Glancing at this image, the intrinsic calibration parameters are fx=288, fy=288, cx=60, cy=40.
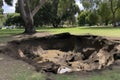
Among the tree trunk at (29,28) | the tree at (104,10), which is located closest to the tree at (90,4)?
the tree at (104,10)

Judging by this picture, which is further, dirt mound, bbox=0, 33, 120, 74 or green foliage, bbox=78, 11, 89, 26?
green foliage, bbox=78, 11, 89, 26

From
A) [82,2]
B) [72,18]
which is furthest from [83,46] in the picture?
[72,18]

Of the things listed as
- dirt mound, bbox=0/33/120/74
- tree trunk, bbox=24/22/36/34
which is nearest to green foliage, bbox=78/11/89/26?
tree trunk, bbox=24/22/36/34

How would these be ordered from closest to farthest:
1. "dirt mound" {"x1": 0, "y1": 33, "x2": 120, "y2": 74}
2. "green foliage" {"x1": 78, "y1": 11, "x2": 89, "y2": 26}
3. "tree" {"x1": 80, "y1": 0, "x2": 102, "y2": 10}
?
"dirt mound" {"x1": 0, "y1": 33, "x2": 120, "y2": 74}, "tree" {"x1": 80, "y1": 0, "x2": 102, "y2": 10}, "green foliage" {"x1": 78, "y1": 11, "x2": 89, "y2": 26}

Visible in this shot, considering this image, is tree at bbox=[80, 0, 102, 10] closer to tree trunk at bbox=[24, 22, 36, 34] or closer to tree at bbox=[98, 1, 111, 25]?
tree at bbox=[98, 1, 111, 25]

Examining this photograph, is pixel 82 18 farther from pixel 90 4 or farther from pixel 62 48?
pixel 62 48

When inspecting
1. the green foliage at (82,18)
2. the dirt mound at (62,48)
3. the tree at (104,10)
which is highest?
the tree at (104,10)

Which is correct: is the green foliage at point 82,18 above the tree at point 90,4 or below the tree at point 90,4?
below

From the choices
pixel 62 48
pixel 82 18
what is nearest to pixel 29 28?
pixel 62 48

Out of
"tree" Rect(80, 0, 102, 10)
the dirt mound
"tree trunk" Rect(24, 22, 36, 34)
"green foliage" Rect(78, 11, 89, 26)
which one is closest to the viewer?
the dirt mound

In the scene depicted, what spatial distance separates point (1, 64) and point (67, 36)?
1025cm

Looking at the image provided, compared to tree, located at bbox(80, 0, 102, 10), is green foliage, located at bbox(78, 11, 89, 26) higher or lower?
lower

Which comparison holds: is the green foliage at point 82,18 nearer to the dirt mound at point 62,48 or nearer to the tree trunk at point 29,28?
the tree trunk at point 29,28

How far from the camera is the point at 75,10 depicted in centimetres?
8719
